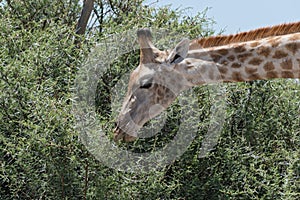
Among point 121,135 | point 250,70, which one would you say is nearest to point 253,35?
point 250,70

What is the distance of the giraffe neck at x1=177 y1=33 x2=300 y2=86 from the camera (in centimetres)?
464

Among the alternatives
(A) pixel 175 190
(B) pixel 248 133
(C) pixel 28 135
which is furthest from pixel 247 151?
(C) pixel 28 135

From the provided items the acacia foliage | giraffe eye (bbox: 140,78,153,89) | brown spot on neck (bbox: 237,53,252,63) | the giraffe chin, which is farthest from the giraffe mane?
the acacia foliage

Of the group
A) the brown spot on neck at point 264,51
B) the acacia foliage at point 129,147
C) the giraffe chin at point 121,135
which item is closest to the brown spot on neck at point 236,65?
the brown spot on neck at point 264,51

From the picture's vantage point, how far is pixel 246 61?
483cm

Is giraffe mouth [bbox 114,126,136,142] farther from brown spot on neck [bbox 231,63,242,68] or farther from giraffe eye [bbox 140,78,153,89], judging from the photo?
brown spot on neck [bbox 231,63,242,68]

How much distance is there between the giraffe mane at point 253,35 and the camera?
474 cm

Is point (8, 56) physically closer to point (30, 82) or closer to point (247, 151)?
point (30, 82)

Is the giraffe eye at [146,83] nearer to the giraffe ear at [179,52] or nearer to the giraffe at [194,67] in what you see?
the giraffe at [194,67]

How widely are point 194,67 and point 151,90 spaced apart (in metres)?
0.31

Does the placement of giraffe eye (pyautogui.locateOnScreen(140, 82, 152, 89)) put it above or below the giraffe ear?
below

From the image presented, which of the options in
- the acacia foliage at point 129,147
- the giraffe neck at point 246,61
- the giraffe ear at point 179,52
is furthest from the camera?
the acacia foliage at point 129,147

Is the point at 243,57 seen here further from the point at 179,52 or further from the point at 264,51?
the point at 179,52

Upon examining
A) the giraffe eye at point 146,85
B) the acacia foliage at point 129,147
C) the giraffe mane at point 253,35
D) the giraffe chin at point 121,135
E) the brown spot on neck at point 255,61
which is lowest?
the acacia foliage at point 129,147
